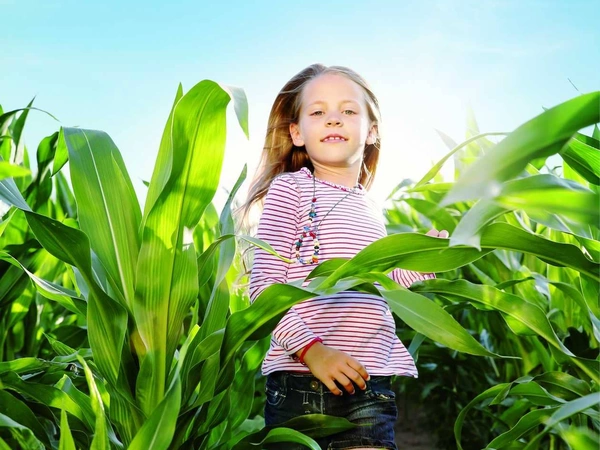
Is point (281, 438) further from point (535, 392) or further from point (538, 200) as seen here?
point (538, 200)

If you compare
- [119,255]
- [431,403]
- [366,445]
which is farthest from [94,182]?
[431,403]

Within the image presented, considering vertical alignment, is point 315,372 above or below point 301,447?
above

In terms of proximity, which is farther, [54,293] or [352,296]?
[352,296]

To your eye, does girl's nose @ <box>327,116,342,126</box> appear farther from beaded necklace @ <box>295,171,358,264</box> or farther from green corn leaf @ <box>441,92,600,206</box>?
green corn leaf @ <box>441,92,600,206</box>

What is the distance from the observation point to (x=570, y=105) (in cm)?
67

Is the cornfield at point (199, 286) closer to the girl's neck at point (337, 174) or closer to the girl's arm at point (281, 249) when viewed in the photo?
the girl's arm at point (281, 249)

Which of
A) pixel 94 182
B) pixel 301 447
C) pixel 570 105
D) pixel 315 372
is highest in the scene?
pixel 570 105

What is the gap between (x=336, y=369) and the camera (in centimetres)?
109

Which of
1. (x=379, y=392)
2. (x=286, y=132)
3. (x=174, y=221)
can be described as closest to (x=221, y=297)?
(x=174, y=221)

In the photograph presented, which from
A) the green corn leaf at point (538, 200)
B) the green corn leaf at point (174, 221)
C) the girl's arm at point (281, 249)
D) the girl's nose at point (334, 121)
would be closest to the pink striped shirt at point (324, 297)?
the girl's arm at point (281, 249)

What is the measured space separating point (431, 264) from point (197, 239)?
1.17 meters

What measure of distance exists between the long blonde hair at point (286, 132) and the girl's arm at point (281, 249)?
15 centimetres

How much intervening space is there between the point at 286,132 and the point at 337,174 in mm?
194

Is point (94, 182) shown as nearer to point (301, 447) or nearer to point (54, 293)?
point (54, 293)
